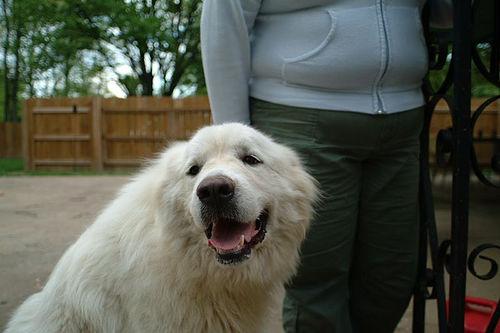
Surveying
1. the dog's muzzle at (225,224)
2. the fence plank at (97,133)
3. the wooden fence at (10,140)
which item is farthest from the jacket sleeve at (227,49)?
the wooden fence at (10,140)

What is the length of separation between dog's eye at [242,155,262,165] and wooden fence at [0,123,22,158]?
1964 centimetres

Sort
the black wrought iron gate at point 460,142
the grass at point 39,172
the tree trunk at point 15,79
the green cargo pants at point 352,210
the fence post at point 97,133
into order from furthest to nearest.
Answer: the tree trunk at point 15,79
the fence post at point 97,133
the grass at point 39,172
the green cargo pants at point 352,210
the black wrought iron gate at point 460,142

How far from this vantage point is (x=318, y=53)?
1.85 meters

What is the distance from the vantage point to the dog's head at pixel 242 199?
176 centimetres

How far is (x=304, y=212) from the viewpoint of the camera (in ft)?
6.66

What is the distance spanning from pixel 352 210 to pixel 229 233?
518mm

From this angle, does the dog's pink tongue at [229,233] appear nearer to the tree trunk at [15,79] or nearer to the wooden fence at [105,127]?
the wooden fence at [105,127]

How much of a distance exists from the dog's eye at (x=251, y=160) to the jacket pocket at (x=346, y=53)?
38cm

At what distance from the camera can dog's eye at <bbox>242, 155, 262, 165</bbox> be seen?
2.00m

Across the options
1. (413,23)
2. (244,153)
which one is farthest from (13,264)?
(413,23)

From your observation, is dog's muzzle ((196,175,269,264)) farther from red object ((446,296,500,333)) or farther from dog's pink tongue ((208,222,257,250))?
red object ((446,296,500,333))

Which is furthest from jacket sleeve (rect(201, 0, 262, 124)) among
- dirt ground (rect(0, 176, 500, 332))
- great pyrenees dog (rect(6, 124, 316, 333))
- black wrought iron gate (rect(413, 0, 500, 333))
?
dirt ground (rect(0, 176, 500, 332))

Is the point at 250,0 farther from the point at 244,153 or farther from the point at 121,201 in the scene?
the point at 121,201

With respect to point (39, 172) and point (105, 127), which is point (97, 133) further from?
point (39, 172)
